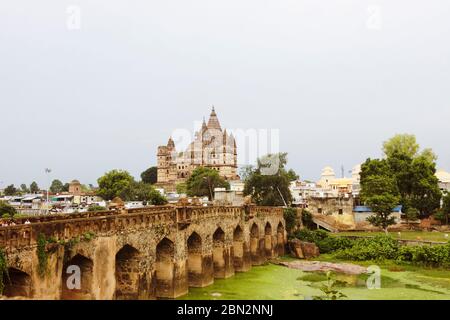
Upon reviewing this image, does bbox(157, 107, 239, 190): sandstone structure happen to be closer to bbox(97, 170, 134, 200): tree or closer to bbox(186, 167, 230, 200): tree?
bbox(186, 167, 230, 200): tree

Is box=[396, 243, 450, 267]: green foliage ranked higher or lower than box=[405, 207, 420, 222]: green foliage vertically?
lower

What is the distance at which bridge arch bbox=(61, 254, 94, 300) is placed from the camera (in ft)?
55.6

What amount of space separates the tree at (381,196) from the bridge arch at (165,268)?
28.1 m

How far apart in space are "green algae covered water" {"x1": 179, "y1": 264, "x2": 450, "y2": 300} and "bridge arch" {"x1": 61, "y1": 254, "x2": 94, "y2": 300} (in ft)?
26.1

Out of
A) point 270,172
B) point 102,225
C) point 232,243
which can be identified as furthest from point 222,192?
point 102,225

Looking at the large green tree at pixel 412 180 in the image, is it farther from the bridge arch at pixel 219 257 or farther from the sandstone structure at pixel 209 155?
the sandstone structure at pixel 209 155

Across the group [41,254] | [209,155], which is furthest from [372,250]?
[209,155]

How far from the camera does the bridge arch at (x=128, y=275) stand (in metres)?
20.7

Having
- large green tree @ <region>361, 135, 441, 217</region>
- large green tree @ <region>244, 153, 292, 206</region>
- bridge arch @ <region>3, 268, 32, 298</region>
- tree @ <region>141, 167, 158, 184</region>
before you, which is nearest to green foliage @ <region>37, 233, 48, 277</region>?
bridge arch @ <region>3, 268, 32, 298</region>

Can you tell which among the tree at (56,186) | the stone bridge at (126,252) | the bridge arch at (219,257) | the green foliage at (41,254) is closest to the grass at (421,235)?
the stone bridge at (126,252)

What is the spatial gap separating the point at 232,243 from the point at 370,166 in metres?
26.6

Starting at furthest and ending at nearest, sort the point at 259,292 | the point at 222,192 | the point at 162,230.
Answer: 1. the point at 222,192
2. the point at 259,292
3. the point at 162,230
